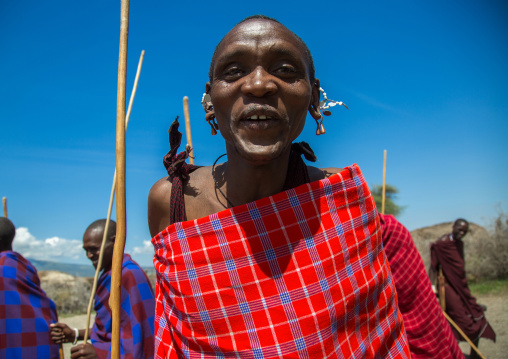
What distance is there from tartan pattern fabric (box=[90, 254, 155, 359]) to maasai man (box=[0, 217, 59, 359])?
2.29 ft

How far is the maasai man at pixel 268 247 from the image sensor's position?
61.2 inches

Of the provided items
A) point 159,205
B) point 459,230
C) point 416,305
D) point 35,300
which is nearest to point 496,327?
point 459,230

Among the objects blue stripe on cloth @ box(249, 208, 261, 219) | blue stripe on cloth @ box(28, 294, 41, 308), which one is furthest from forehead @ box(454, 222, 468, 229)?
blue stripe on cloth @ box(249, 208, 261, 219)

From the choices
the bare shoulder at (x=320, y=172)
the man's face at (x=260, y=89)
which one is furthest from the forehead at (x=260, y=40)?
the bare shoulder at (x=320, y=172)

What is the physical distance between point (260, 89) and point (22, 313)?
3788mm

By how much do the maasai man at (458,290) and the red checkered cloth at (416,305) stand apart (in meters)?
4.77

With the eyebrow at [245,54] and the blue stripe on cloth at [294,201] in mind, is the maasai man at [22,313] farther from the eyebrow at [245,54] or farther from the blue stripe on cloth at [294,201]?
the eyebrow at [245,54]

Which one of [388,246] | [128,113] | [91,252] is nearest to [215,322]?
[128,113]

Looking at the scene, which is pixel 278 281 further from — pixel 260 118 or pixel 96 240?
pixel 96 240

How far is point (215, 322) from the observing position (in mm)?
1591

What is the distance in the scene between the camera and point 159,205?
6.28ft

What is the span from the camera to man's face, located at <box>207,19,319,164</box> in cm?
150

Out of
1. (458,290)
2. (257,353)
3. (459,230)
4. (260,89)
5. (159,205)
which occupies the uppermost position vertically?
(260,89)

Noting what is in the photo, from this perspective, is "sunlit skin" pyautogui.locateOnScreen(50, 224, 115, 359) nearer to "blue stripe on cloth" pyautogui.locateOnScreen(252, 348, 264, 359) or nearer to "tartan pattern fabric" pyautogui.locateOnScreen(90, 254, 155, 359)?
"tartan pattern fabric" pyautogui.locateOnScreen(90, 254, 155, 359)
